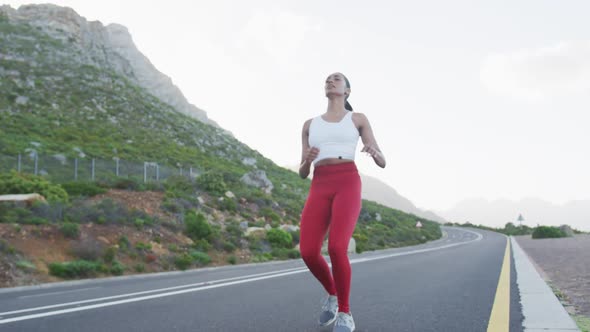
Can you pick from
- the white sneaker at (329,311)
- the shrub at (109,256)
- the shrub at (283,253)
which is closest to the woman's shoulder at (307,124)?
the white sneaker at (329,311)

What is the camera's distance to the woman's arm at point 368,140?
4453 millimetres

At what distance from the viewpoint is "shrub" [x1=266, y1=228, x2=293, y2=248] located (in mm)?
25156

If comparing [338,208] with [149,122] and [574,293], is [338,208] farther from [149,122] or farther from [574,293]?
[149,122]

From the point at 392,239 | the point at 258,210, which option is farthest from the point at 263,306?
the point at 392,239

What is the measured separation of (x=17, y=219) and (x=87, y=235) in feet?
6.88

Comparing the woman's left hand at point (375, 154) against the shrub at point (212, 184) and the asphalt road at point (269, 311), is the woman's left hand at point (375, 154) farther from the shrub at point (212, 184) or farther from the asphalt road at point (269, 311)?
the shrub at point (212, 184)

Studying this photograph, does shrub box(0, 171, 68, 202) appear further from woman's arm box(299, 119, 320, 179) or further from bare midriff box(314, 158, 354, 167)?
bare midriff box(314, 158, 354, 167)

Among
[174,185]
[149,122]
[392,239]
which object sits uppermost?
[149,122]

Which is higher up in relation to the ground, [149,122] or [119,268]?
[149,122]

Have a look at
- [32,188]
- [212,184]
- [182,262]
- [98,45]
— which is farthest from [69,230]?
[98,45]

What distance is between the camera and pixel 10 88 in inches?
2045

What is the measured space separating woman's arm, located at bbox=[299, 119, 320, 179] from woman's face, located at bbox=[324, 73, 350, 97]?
0.33 m

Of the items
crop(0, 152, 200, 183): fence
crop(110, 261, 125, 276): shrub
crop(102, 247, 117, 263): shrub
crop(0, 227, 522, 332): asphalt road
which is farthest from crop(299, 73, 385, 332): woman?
crop(0, 152, 200, 183): fence

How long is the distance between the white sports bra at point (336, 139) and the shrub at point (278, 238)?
20661mm
